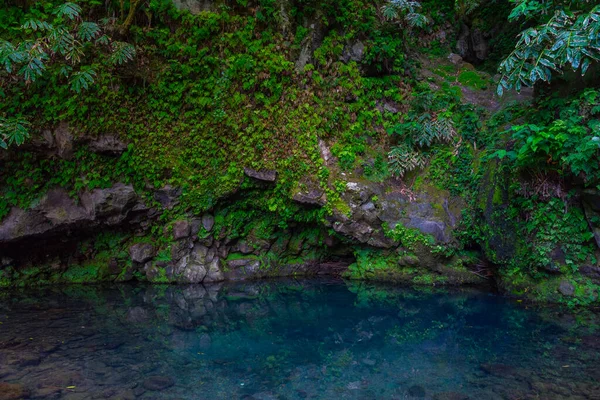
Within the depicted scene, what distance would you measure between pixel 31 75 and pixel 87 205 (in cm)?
241

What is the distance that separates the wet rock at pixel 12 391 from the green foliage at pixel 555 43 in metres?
6.73

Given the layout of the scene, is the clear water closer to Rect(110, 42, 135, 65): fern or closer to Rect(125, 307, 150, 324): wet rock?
Rect(125, 307, 150, 324): wet rock

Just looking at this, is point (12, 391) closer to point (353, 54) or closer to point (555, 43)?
point (555, 43)

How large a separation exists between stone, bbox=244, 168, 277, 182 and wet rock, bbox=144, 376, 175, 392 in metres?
4.38

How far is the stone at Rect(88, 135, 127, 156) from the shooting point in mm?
7746

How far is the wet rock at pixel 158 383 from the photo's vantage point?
13.7 ft

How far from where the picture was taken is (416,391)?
164 inches

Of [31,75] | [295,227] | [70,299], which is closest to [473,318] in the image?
[295,227]

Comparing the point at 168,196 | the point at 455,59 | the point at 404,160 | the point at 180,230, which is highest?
the point at 455,59

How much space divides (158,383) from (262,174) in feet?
15.0

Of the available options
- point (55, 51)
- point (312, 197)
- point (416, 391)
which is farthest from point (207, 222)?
point (416, 391)

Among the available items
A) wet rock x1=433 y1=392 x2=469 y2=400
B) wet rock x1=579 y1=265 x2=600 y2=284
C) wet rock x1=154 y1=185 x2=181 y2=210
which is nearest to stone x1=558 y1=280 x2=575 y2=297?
wet rock x1=579 y1=265 x2=600 y2=284

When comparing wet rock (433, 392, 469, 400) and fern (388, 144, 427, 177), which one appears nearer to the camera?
wet rock (433, 392, 469, 400)

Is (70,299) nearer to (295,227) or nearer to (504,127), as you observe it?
(295,227)
